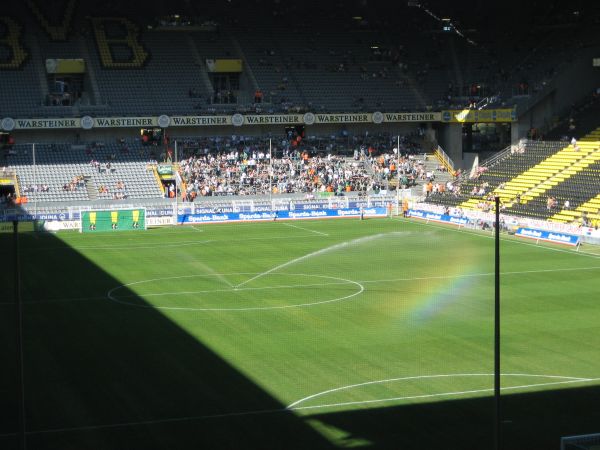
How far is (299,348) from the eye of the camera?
28.7 metres

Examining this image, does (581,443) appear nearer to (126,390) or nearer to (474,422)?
(474,422)

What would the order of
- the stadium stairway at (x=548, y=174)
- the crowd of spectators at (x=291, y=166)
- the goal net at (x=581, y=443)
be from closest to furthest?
the goal net at (x=581, y=443) < the stadium stairway at (x=548, y=174) < the crowd of spectators at (x=291, y=166)

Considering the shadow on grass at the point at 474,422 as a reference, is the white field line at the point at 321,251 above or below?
above

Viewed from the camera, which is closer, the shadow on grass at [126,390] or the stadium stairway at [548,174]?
the shadow on grass at [126,390]

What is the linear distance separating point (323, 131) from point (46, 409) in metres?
58.1

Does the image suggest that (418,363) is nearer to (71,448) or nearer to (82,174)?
(71,448)

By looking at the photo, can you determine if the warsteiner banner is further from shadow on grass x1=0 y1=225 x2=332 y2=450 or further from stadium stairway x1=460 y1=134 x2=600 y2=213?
shadow on grass x1=0 y1=225 x2=332 y2=450

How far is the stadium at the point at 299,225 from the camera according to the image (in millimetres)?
23094

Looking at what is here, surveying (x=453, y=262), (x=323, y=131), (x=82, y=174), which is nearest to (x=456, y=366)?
(x=453, y=262)

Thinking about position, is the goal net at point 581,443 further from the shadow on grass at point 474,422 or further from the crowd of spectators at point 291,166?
the crowd of spectators at point 291,166

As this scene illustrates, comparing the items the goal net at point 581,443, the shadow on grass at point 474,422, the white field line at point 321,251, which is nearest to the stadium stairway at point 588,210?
the white field line at point 321,251

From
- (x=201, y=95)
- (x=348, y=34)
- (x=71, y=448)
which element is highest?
(x=348, y=34)

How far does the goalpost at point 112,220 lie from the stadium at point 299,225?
0.12 metres

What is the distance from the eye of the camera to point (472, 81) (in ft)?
271
